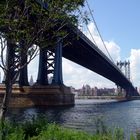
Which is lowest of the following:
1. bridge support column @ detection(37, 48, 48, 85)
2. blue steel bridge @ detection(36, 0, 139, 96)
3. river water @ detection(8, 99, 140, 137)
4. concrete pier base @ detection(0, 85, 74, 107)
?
river water @ detection(8, 99, 140, 137)

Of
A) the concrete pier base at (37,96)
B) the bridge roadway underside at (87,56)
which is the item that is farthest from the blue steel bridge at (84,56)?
the concrete pier base at (37,96)

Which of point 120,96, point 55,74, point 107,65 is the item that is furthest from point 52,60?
point 120,96

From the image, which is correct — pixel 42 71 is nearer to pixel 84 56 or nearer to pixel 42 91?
pixel 42 91

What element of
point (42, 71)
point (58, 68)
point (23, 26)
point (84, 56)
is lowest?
point (23, 26)

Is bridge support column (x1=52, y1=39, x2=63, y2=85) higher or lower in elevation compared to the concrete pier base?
higher

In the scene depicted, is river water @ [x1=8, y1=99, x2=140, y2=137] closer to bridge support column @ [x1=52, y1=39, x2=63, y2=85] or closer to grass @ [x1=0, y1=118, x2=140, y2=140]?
grass @ [x1=0, y1=118, x2=140, y2=140]

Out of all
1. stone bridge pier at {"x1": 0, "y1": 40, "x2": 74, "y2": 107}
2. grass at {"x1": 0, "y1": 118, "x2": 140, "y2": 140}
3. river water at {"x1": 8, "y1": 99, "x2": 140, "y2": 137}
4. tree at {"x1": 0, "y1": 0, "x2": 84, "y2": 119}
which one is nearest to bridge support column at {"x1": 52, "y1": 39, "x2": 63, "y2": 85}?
stone bridge pier at {"x1": 0, "y1": 40, "x2": 74, "y2": 107}

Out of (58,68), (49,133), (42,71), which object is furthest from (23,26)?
(42,71)

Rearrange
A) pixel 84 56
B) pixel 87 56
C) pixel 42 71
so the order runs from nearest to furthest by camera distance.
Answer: pixel 42 71 < pixel 84 56 < pixel 87 56

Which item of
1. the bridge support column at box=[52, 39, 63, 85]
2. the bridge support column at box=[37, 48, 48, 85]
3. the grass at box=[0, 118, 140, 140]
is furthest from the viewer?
the bridge support column at box=[37, 48, 48, 85]

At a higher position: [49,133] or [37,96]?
[37,96]

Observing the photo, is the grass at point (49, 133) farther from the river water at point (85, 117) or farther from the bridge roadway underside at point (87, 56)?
the bridge roadway underside at point (87, 56)

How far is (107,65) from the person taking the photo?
111062mm

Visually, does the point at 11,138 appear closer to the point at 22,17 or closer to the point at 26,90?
the point at 22,17
